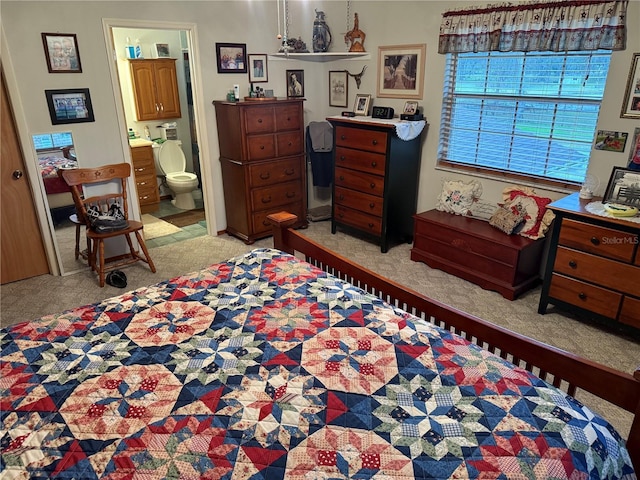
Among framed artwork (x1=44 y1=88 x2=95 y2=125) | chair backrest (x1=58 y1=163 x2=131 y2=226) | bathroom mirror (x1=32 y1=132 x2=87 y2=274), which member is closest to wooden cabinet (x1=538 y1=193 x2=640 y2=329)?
chair backrest (x1=58 y1=163 x2=131 y2=226)

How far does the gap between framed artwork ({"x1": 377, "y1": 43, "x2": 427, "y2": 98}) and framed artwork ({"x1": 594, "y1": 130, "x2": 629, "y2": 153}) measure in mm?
1605

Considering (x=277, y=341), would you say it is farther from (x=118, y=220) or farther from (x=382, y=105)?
(x=382, y=105)

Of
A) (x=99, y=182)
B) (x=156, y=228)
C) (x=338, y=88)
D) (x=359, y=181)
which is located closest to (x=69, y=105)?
(x=99, y=182)

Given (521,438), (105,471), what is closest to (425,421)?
(521,438)

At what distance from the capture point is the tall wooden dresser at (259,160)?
4.21 meters

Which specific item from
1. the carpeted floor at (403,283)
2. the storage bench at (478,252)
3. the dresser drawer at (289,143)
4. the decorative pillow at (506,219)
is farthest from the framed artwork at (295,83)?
the decorative pillow at (506,219)

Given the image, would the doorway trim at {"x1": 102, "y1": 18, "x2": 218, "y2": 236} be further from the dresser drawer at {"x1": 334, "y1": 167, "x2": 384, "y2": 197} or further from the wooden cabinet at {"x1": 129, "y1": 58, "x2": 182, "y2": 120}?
the wooden cabinet at {"x1": 129, "y1": 58, "x2": 182, "y2": 120}

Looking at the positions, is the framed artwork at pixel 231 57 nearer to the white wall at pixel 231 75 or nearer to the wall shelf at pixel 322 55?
the white wall at pixel 231 75

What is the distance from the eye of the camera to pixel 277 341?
1646mm

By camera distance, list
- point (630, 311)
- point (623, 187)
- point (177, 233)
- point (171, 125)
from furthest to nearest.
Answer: point (171, 125) < point (177, 233) < point (623, 187) < point (630, 311)

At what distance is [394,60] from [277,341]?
3467mm

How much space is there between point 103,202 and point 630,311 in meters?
3.96

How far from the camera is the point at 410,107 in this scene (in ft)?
13.8

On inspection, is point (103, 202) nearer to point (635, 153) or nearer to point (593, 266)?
point (593, 266)
